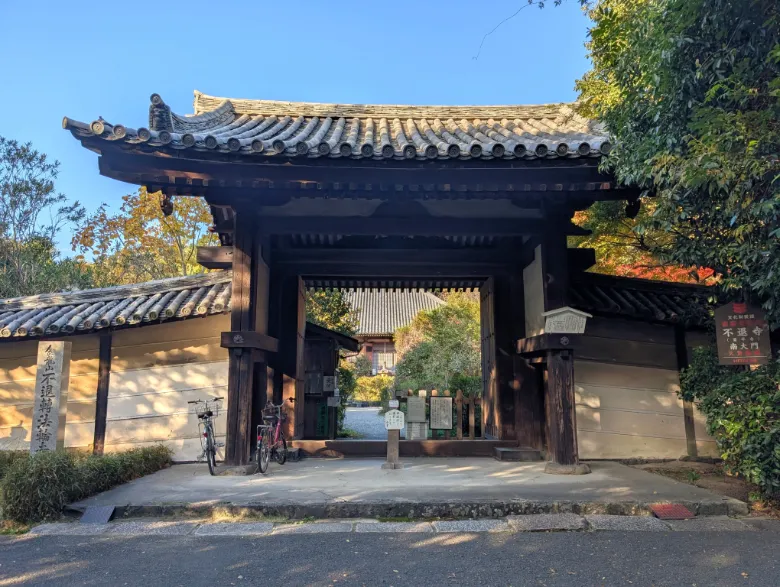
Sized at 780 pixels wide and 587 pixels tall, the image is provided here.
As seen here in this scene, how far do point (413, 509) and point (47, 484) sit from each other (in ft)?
11.3

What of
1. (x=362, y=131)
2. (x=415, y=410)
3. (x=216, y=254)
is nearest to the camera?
(x=216, y=254)

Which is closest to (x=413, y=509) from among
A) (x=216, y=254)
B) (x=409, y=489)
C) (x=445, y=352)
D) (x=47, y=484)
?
(x=409, y=489)

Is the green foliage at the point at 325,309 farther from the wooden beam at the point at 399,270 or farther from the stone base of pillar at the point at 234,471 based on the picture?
the stone base of pillar at the point at 234,471

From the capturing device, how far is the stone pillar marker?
6.35m

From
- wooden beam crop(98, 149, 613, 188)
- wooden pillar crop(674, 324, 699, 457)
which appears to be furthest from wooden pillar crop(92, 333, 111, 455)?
wooden pillar crop(674, 324, 699, 457)

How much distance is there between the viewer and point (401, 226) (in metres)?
7.75

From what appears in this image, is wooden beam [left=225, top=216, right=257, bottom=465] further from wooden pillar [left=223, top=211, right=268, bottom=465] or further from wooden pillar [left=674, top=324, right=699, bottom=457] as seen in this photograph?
wooden pillar [left=674, top=324, right=699, bottom=457]

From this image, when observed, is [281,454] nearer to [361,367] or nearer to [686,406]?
[686,406]

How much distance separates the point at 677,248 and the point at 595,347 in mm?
3244

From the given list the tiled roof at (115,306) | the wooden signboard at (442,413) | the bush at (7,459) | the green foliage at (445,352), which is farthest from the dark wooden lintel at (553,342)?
the green foliage at (445,352)

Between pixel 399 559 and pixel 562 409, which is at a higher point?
pixel 562 409

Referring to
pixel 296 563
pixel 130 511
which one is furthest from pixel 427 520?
pixel 130 511

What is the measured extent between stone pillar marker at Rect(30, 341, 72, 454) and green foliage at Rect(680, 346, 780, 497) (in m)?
7.21

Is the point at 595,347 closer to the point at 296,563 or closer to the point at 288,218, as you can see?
the point at 288,218
